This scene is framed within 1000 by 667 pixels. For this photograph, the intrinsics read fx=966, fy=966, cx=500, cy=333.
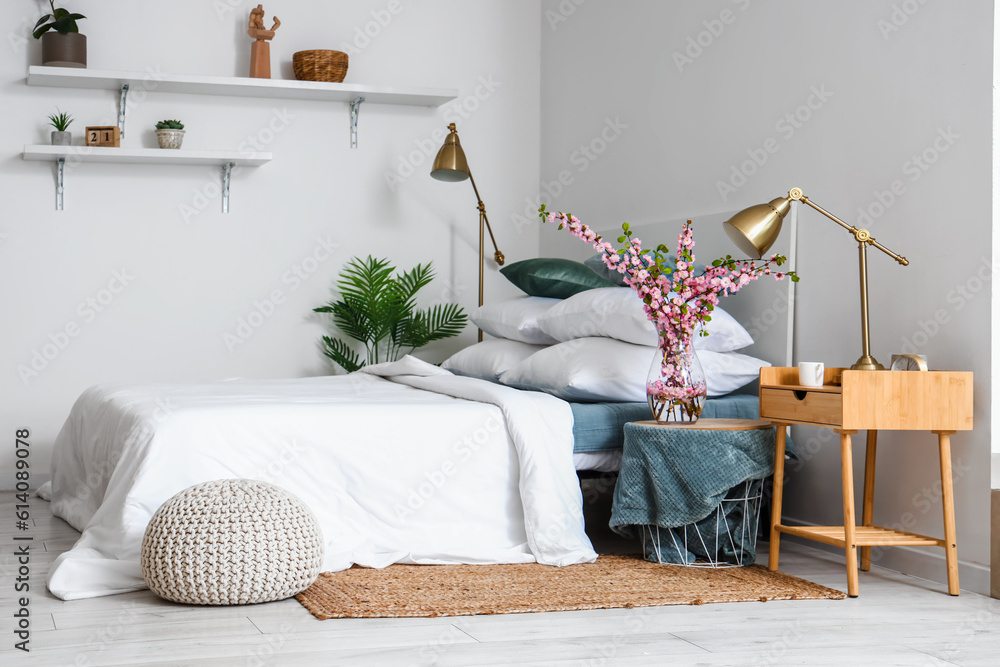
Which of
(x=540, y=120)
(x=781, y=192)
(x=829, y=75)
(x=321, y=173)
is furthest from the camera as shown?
(x=540, y=120)

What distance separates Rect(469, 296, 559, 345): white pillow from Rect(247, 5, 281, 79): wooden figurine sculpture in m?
1.59

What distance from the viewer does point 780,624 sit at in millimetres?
2139

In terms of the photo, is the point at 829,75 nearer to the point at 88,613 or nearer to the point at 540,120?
the point at 540,120

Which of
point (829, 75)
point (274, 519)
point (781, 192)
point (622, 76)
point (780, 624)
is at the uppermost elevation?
point (622, 76)

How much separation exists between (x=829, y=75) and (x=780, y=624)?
1758 millimetres

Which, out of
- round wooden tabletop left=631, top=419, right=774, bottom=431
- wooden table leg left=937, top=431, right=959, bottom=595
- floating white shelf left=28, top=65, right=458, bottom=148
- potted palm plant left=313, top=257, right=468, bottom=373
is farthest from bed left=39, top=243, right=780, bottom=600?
floating white shelf left=28, top=65, right=458, bottom=148

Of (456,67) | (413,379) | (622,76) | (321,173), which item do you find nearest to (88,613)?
(413,379)

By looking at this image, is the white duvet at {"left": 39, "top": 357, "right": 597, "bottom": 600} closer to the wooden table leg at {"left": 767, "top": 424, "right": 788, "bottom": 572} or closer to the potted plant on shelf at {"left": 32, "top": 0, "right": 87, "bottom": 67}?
the wooden table leg at {"left": 767, "top": 424, "right": 788, "bottom": 572}

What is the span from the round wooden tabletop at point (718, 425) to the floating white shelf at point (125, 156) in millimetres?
2366

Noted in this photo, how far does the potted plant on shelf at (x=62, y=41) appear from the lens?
4113 mm

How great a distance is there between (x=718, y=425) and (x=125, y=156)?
285 cm
